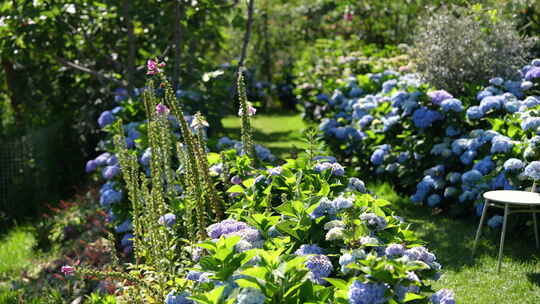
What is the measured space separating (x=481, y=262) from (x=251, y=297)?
9.33ft

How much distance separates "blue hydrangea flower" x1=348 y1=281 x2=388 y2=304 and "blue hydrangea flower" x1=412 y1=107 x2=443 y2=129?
12.2 ft

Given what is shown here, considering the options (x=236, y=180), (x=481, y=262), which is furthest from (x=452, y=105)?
(x=236, y=180)

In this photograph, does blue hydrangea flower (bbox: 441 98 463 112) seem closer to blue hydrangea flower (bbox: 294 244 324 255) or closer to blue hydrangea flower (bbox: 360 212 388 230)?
blue hydrangea flower (bbox: 360 212 388 230)

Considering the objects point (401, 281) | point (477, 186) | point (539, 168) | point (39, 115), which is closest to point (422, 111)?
point (477, 186)

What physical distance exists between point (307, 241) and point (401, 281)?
70 centimetres

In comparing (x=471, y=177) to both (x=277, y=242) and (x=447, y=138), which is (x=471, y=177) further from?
(x=277, y=242)

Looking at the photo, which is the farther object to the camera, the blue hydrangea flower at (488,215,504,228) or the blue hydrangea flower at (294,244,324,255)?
the blue hydrangea flower at (488,215,504,228)

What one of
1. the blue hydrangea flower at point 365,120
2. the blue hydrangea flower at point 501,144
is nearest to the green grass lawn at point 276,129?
the blue hydrangea flower at point 365,120

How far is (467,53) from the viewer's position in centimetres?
600

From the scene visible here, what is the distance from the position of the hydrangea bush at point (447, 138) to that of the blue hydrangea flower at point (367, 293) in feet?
8.50

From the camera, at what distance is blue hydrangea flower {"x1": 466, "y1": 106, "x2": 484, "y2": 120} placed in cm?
512

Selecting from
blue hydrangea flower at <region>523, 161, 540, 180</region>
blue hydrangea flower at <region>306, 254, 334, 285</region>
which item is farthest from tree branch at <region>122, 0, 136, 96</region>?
blue hydrangea flower at <region>306, 254, 334, 285</region>

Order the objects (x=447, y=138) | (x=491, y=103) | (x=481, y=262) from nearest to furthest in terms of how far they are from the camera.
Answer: (x=481, y=262) < (x=491, y=103) < (x=447, y=138)

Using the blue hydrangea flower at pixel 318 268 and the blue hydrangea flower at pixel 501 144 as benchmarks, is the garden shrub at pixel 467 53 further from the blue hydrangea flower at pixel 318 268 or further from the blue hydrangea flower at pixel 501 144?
the blue hydrangea flower at pixel 318 268
